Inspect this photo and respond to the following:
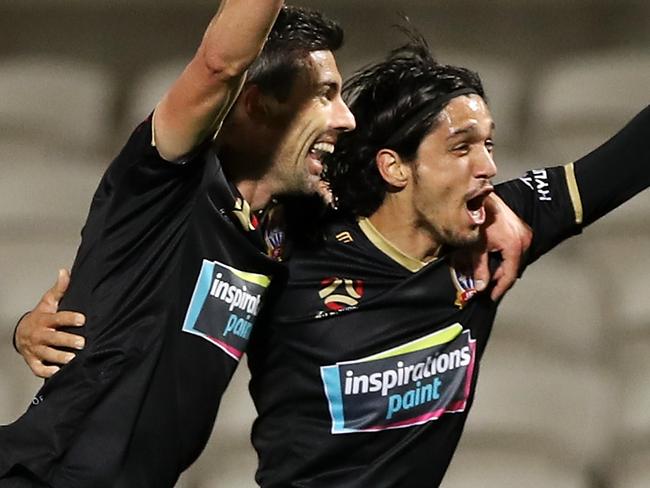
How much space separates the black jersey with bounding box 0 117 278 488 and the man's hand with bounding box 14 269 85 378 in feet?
0.05

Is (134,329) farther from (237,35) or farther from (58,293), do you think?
(237,35)

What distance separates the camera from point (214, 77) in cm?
113

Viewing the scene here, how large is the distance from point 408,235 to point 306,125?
0.83 feet

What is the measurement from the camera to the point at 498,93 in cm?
239

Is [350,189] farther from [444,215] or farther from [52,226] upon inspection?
[52,226]

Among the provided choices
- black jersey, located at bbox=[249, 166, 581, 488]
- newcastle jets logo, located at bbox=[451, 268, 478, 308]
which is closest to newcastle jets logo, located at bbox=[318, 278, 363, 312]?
black jersey, located at bbox=[249, 166, 581, 488]

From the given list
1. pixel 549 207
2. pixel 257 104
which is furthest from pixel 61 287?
pixel 549 207

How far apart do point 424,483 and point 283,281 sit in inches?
12.3

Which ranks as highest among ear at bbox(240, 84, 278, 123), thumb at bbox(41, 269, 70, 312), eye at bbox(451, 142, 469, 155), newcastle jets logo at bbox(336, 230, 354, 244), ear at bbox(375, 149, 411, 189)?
ear at bbox(240, 84, 278, 123)

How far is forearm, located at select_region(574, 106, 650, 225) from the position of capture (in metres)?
1.53

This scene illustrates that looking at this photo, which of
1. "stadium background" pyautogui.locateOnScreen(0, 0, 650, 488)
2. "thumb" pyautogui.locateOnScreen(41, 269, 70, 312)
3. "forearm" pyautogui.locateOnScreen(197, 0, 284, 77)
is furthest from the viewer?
"stadium background" pyautogui.locateOnScreen(0, 0, 650, 488)

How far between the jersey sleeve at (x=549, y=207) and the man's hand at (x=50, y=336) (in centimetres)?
61

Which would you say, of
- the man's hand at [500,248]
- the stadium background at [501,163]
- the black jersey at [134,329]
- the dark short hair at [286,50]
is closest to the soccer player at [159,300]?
the black jersey at [134,329]

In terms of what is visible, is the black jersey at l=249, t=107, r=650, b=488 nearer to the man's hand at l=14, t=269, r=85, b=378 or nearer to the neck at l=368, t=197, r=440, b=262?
the neck at l=368, t=197, r=440, b=262
